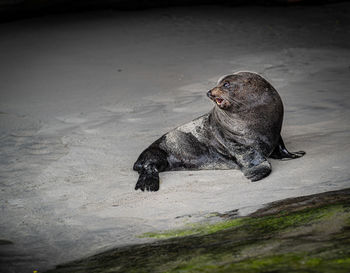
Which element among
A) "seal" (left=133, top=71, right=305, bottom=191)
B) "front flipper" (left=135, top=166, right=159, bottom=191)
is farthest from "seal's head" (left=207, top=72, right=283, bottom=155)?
"front flipper" (left=135, top=166, right=159, bottom=191)

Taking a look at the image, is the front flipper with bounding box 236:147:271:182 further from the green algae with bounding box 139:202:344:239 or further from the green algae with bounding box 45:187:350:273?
the green algae with bounding box 139:202:344:239

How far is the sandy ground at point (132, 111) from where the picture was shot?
4.83m

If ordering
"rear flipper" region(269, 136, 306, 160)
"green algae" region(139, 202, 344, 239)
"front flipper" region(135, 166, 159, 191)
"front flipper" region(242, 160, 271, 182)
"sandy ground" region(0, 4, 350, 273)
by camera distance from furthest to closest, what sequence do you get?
"rear flipper" region(269, 136, 306, 160) → "front flipper" region(135, 166, 159, 191) → "front flipper" region(242, 160, 271, 182) → "sandy ground" region(0, 4, 350, 273) → "green algae" region(139, 202, 344, 239)

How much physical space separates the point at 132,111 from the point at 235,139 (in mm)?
2772

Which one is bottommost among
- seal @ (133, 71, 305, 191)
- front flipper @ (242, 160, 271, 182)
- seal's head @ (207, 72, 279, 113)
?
front flipper @ (242, 160, 271, 182)

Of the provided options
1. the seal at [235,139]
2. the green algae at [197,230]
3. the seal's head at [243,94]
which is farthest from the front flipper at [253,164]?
the green algae at [197,230]

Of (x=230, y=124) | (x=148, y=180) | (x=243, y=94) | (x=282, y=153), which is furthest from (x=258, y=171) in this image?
(x=148, y=180)

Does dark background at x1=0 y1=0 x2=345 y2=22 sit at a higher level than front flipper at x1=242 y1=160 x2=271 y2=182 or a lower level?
higher

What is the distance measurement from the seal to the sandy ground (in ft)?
0.55

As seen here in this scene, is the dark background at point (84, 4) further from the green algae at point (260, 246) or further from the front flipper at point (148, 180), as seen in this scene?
the green algae at point (260, 246)

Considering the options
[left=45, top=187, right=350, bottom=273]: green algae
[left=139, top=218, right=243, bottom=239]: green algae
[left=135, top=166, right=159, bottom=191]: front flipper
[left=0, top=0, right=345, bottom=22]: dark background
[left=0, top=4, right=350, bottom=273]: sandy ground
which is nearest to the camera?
[left=45, top=187, right=350, bottom=273]: green algae

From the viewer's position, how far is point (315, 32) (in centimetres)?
1232

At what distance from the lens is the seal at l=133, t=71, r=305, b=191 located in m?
5.64

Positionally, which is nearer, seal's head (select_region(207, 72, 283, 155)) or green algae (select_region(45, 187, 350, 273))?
green algae (select_region(45, 187, 350, 273))
